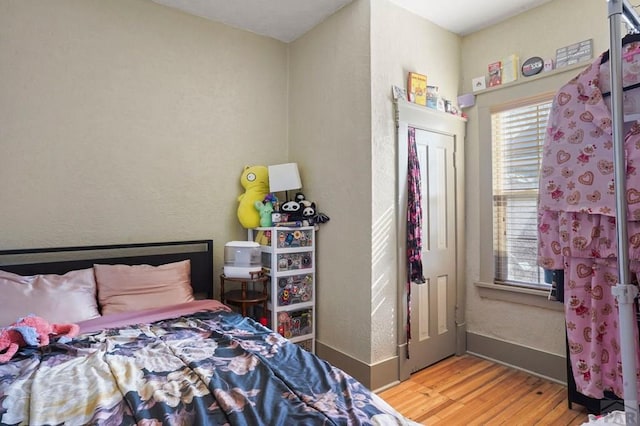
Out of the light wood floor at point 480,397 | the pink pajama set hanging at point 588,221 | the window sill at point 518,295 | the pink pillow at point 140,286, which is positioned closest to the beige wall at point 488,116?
the window sill at point 518,295

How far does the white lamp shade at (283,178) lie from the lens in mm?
2871

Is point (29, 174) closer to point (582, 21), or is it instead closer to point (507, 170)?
point (507, 170)

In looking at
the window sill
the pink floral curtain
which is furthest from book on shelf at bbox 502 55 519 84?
the window sill

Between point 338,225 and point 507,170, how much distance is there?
1.44 meters

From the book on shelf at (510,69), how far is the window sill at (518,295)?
161cm

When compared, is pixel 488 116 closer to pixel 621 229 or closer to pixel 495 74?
pixel 495 74

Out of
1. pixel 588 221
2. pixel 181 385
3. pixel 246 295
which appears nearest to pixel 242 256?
pixel 246 295

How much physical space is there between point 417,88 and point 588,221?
1.52 metres

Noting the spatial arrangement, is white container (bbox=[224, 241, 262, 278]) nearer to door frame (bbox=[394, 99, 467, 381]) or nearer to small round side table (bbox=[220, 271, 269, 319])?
small round side table (bbox=[220, 271, 269, 319])

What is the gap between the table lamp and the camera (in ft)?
9.42

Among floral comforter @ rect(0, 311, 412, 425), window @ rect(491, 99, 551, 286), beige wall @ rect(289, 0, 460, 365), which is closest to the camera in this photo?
floral comforter @ rect(0, 311, 412, 425)

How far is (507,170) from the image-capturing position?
113 inches

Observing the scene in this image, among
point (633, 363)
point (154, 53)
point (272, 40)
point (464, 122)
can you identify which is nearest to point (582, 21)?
point (464, 122)

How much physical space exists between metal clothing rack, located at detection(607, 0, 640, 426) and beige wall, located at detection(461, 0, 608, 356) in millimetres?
1994
